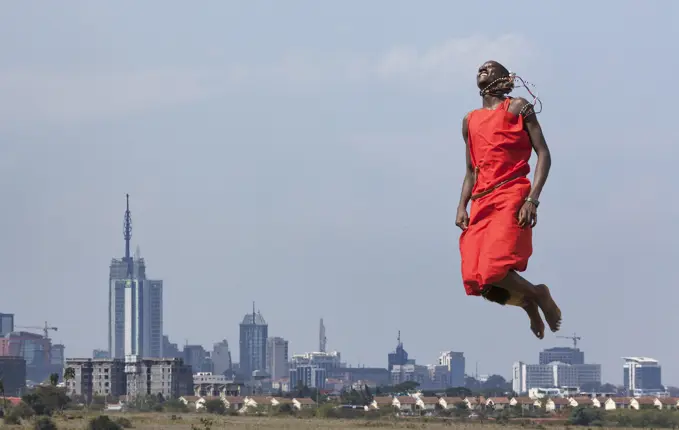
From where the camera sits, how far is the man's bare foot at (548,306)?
10.4 metres

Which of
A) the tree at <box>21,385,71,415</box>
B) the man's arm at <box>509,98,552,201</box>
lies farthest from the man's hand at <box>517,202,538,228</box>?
the tree at <box>21,385,71,415</box>

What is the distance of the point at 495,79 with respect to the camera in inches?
413

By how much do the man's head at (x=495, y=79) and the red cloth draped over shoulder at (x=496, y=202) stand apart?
0.39 ft

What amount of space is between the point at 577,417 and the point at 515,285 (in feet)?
450

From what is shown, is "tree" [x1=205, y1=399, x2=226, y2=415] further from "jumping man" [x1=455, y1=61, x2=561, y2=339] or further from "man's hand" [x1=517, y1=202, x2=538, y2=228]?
"man's hand" [x1=517, y1=202, x2=538, y2=228]

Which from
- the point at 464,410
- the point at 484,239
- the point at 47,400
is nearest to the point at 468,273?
the point at 484,239

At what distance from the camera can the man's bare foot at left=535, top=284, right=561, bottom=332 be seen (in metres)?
10.4

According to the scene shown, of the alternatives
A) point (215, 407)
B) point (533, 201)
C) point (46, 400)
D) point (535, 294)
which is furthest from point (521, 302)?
point (215, 407)

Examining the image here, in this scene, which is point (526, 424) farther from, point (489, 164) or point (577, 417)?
point (489, 164)

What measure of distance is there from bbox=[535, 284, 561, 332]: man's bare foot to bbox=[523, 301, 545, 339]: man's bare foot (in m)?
0.07

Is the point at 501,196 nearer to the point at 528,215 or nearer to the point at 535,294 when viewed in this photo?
the point at 528,215

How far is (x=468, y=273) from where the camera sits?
1004 cm

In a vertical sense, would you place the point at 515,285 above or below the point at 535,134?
below

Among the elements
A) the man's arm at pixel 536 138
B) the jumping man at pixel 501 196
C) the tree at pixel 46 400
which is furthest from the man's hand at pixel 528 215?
the tree at pixel 46 400
